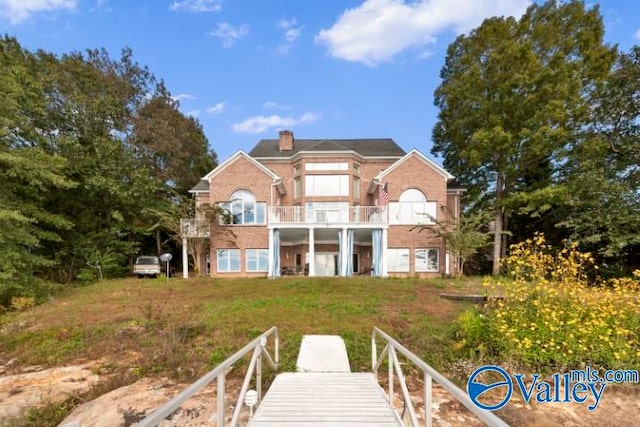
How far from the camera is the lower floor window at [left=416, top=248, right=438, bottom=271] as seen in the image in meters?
19.9

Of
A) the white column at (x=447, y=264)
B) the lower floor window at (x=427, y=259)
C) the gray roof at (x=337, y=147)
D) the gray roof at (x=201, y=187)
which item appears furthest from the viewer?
the gray roof at (x=337, y=147)

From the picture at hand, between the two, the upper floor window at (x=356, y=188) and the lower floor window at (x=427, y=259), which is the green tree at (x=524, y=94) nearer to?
the lower floor window at (x=427, y=259)

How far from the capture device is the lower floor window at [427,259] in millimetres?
19859

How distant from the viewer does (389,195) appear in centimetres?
2034

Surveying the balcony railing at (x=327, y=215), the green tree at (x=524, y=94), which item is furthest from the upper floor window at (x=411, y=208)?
the green tree at (x=524, y=94)

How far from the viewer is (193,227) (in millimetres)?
19141

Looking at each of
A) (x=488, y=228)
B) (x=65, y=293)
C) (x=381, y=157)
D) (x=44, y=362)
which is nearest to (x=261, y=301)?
(x=44, y=362)

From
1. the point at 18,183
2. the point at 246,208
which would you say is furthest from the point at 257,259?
the point at 18,183

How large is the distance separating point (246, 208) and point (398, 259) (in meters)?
10.3

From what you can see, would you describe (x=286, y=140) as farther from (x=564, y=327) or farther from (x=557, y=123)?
(x=564, y=327)

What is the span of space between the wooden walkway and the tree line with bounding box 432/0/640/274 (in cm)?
1733

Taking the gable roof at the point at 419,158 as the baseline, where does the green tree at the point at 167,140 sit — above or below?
above

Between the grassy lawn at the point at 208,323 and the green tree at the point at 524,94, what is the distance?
9621 mm

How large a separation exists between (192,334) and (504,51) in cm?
2163
